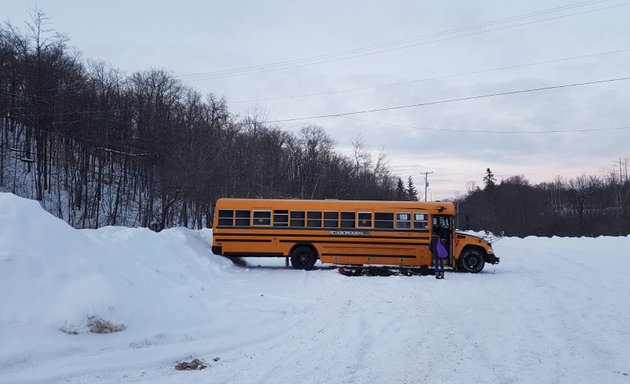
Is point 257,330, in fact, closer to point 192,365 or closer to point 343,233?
point 192,365

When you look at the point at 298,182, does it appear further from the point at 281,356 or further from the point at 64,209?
the point at 281,356

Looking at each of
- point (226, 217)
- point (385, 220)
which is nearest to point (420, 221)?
point (385, 220)

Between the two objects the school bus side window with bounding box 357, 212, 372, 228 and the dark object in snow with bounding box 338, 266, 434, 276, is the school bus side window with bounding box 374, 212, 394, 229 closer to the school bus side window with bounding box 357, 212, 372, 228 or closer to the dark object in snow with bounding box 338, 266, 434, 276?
the school bus side window with bounding box 357, 212, 372, 228

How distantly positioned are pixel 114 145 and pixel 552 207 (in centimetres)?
9705

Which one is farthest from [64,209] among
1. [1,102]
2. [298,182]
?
[298,182]

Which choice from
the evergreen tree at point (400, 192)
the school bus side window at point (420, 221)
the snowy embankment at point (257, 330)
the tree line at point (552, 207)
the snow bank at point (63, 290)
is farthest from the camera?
the evergreen tree at point (400, 192)

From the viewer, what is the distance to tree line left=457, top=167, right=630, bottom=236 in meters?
86.3

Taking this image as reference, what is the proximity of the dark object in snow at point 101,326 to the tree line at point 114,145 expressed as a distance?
29.7 m

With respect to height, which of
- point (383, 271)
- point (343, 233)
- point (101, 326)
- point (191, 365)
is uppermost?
point (343, 233)

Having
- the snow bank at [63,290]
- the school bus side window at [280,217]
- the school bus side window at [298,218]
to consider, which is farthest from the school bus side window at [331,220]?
the snow bank at [63,290]

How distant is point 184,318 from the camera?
8.70m

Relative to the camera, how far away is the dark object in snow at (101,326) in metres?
7.13

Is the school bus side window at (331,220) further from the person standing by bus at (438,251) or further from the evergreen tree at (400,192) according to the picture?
the evergreen tree at (400,192)

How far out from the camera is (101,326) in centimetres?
723
